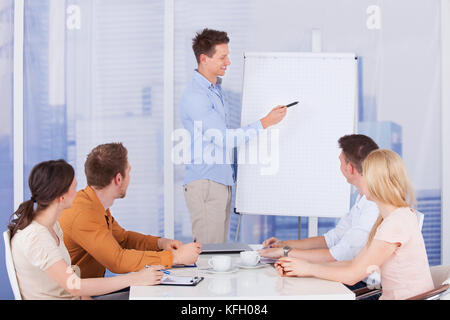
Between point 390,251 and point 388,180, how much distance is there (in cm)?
24

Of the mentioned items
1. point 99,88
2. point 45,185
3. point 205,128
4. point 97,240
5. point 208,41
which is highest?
point 208,41

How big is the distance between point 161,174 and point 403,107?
1.90 m

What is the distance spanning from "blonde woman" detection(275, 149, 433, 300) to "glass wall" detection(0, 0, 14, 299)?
272 centimetres

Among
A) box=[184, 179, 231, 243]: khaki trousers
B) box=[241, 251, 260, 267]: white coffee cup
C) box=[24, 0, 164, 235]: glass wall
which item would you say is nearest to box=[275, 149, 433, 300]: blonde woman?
box=[241, 251, 260, 267]: white coffee cup

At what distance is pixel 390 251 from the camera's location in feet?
5.63

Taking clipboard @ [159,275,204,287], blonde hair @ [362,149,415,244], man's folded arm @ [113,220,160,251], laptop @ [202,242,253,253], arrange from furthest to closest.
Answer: man's folded arm @ [113,220,160,251]
laptop @ [202,242,253,253]
blonde hair @ [362,149,415,244]
clipboard @ [159,275,204,287]

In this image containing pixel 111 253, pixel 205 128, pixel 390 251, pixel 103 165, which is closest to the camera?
pixel 390 251

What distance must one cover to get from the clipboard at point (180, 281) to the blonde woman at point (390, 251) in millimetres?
305

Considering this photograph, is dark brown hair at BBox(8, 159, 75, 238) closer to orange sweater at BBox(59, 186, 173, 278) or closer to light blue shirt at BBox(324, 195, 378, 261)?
orange sweater at BBox(59, 186, 173, 278)

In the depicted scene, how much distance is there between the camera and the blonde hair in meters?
1.78

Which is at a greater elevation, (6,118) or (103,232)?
(6,118)

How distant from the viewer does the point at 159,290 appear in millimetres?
1614

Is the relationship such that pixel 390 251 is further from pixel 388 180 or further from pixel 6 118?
pixel 6 118

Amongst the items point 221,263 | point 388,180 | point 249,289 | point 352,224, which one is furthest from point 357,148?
point 249,289
